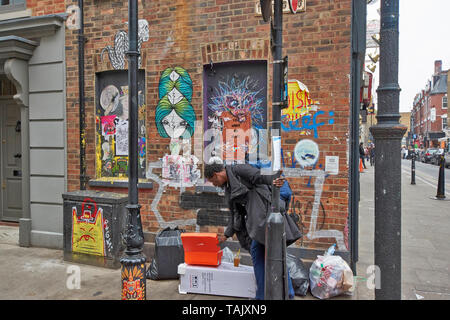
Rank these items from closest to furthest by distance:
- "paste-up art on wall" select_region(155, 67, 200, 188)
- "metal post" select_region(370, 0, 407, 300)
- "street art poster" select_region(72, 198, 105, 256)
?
"metal post" select_region(370, 0, 407, 300), "street art poster" select_region(72, 198, 105, 256), "paste-up art on wall" select_region(155, 67, 200, 188)

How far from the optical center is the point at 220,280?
4.33 meters

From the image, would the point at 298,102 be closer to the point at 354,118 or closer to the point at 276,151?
the point at 354,118

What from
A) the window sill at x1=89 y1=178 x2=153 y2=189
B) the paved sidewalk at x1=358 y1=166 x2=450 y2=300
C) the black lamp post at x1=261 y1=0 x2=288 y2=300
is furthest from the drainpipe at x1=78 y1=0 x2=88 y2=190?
the paved sidewalk at x1=358 y1=166 x2=450 y2=300

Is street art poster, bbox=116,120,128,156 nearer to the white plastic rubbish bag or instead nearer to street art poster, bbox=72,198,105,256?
street art poster, bbox=72,198,105,256

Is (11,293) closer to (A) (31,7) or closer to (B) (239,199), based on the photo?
(B) (239,199)

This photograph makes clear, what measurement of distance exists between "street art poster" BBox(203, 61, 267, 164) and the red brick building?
2cm

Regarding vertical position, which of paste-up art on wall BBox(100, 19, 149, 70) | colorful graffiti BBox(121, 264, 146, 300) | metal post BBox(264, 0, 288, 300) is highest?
paste-up art on wall BBox(100, 19, 149, 70)

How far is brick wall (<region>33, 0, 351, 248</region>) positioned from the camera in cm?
484

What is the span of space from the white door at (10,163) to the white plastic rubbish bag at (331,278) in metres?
6.37

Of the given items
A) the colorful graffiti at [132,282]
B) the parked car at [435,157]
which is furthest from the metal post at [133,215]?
the parked car at [435,157]

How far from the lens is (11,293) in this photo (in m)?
4.48

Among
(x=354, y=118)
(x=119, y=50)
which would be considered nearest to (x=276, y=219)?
(x=354, y=118)

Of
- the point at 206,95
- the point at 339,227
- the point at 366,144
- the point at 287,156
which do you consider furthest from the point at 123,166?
the point at 366,144

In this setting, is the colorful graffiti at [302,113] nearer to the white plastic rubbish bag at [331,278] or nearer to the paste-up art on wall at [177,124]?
the paste-up art on wall at [177,124]
